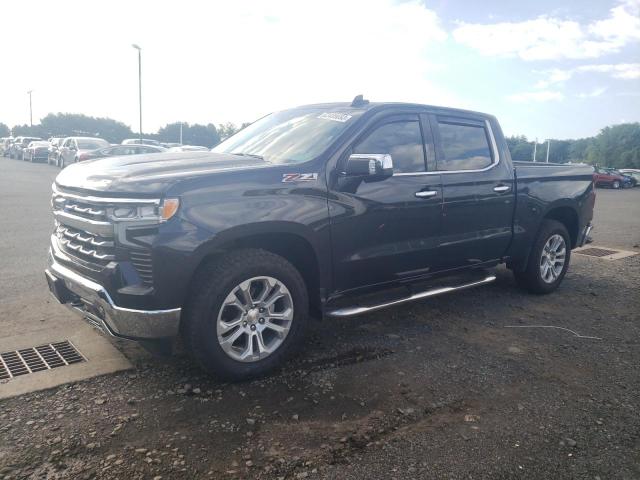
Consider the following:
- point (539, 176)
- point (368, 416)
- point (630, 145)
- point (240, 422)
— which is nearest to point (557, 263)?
point (539, 176)

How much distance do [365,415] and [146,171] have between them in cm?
208

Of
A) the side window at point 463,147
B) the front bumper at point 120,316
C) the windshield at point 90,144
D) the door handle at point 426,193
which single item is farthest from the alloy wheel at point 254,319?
the windshield at point 90,144

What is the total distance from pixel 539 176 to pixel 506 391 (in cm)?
294

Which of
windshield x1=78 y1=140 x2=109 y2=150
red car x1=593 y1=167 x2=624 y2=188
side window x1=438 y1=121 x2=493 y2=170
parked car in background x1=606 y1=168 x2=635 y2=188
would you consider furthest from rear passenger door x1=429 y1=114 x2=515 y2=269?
parked car in background x1=606 y1=168 x2=635 y2=188

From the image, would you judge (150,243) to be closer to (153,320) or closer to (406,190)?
(153,320)

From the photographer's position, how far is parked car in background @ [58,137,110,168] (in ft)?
82.8

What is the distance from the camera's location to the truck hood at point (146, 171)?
10.8 feet

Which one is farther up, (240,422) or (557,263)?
(557,263)

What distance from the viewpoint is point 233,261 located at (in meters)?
3.51

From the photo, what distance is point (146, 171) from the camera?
3488mm

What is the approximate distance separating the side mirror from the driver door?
0.12 m

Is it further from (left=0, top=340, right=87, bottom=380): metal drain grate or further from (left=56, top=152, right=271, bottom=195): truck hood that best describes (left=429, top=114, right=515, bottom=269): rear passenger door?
(left=0, top=340, right=87, bottom=380): metal drain grate

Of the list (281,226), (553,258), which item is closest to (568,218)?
(553,258)

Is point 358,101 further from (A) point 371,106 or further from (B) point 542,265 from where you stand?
(B) point 542,265
